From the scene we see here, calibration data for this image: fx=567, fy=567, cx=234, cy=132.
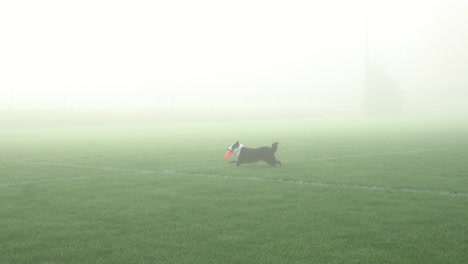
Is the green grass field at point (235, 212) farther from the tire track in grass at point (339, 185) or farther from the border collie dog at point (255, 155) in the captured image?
the border collie dog at point (255, 155)

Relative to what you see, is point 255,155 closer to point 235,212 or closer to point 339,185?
point 339,185

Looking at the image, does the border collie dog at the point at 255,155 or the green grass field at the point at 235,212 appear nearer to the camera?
the green grass field at the point at 235,212

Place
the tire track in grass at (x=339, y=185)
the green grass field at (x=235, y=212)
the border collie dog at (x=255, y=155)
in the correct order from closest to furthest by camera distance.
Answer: the green grass field at (x=235, y=212) < the tire track in grass at (x=339, y=185) < the border collie dog at (x=255, y=155)

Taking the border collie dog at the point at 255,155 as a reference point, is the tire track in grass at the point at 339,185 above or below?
below

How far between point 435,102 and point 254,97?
97.9 ft

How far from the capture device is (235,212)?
8.29 meters

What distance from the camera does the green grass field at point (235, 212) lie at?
6203 millimetres

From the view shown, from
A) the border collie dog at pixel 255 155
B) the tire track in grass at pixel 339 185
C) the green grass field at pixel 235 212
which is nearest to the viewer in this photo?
the green grass field at pixel 235 212

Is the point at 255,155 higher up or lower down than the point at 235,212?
higher up

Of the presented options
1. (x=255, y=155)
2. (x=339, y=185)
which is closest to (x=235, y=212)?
(x=339, y=185)

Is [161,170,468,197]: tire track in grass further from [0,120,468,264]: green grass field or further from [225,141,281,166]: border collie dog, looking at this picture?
[225,141,281,166]: border collie dog

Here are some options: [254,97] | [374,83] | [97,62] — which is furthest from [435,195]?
[97,62]

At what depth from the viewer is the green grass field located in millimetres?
6203

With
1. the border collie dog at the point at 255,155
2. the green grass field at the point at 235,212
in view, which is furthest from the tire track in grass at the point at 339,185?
the border collie dog at the point at 255,155
